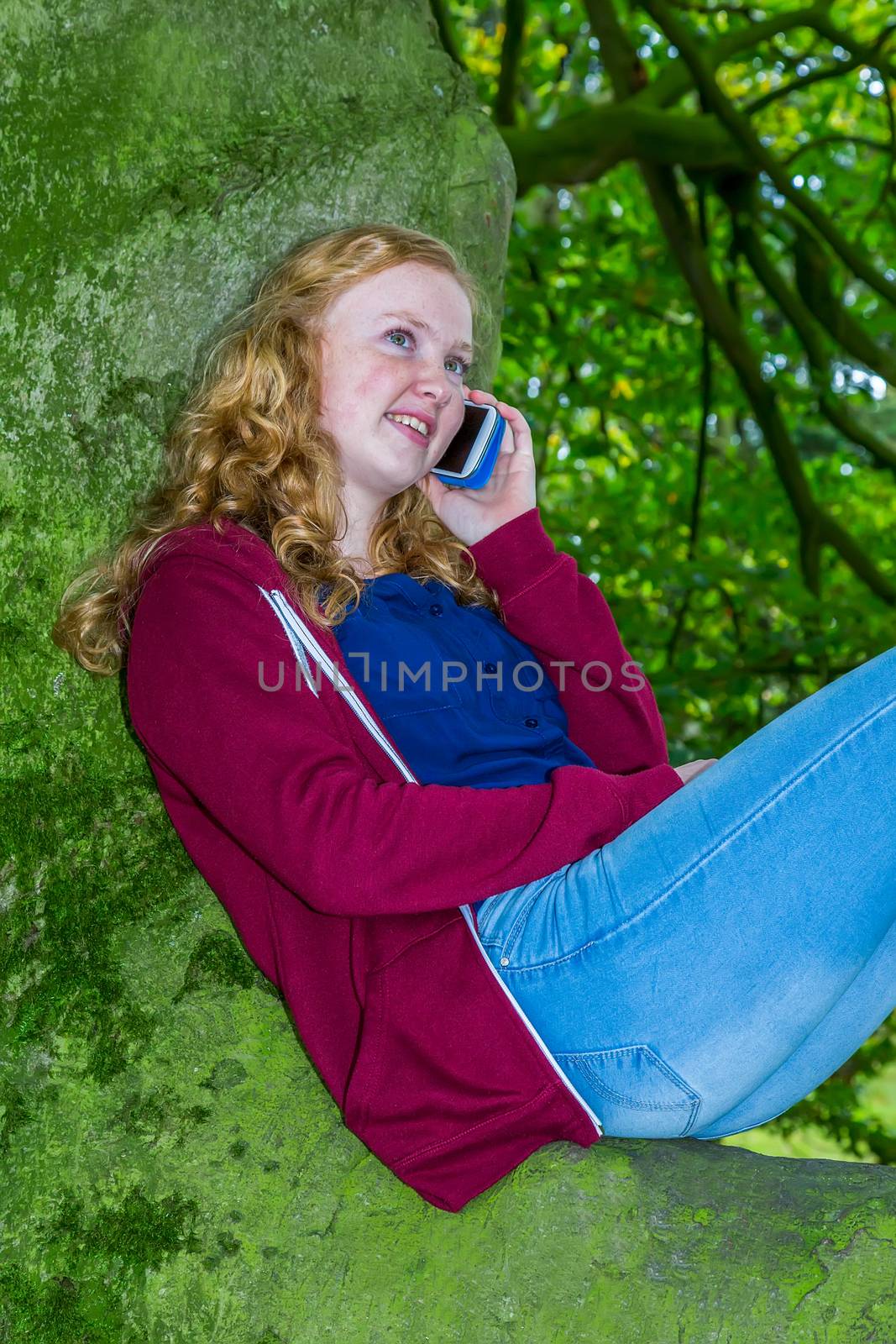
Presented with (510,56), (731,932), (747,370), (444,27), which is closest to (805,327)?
(747,370)

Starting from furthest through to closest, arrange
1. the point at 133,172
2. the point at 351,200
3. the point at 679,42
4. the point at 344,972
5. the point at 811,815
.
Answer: the point at 679,42 → the point at 351,200 → the point at 133,172 → the point at 344,972 → the point at 811,815

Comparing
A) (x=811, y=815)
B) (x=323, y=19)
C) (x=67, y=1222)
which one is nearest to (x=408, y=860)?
(x=811, y=815)

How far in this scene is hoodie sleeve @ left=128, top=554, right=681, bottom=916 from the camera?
184cm

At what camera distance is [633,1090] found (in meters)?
1.87

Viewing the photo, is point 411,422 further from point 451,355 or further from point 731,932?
point 731,932

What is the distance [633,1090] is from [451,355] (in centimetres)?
143

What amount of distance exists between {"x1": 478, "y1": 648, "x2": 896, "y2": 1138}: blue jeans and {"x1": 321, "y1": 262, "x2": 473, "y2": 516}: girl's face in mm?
881

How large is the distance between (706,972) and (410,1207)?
0.55 m

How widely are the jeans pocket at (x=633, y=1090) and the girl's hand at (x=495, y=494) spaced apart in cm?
123

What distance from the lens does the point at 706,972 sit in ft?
5.89

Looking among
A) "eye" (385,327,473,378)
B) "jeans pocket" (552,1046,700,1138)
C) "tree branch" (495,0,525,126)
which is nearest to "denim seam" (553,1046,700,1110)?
"jeans pocket" (552,1046,700,1138)

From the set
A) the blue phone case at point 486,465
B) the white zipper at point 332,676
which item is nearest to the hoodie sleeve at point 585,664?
the blue phone case at point 486,465

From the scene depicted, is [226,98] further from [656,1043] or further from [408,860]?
[656,1043]

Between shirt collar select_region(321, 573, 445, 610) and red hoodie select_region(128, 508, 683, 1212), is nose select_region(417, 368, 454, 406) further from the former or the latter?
red hoodie select_region(128, 508, 683, 1212)
